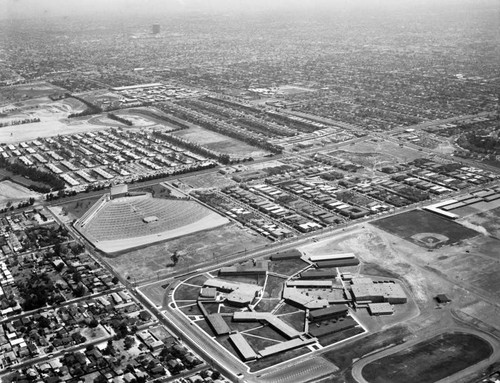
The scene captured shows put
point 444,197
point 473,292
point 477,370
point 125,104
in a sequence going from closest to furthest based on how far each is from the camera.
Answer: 1. point 477,370
2. point 473,292
3. point 444,197
4. point 125,104

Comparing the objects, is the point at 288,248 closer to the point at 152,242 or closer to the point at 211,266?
the point at 211,266

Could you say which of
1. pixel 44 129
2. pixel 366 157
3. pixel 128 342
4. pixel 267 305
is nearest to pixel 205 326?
pixel 267 305

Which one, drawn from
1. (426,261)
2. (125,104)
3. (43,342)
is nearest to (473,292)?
(426,261)

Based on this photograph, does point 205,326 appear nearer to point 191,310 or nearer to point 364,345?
point 191,310

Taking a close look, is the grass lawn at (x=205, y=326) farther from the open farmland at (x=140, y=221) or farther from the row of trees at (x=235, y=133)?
the row of trees at (x=235, y=133)

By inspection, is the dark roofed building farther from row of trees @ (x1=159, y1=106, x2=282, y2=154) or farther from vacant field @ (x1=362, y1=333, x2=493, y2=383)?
row of trees @ (x1=159, y1=106, x2=282, y2=154)
